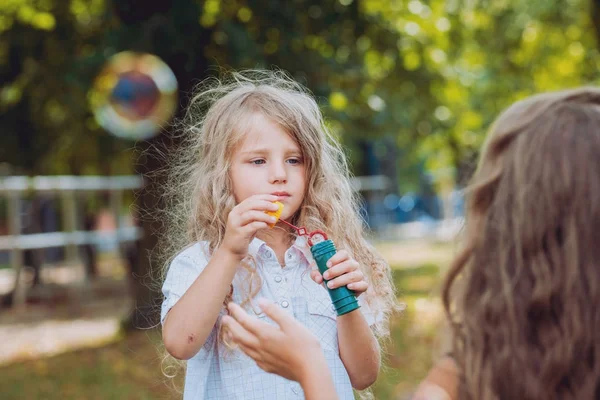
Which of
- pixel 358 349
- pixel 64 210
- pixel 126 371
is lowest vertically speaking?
pixel 64 210

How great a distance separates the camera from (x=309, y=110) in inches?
86.9

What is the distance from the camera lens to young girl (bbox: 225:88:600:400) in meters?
1.27

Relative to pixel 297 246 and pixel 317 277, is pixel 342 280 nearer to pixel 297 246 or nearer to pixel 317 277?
pixel 317 277

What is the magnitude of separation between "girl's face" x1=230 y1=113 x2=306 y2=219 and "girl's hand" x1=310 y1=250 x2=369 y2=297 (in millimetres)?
310

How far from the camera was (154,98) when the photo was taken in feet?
18.5

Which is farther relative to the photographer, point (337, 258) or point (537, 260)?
point (337, 258)

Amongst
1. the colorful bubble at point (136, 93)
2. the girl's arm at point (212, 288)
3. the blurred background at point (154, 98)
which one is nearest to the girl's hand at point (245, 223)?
the girl's arm at point (212, 288)

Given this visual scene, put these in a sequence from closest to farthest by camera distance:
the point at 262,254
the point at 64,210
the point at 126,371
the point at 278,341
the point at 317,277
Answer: the point at 278,341
the point at 317,277
the point at 262,254
the point at 126,371
the point at 64,210

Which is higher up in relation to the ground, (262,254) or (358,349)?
(262,254)

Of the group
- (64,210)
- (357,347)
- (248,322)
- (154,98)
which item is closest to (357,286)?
(357,347)

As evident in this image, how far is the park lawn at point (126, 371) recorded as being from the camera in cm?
599

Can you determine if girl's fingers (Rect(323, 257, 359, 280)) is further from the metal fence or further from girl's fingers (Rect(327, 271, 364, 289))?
the metal fence

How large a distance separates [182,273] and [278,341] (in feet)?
1.86

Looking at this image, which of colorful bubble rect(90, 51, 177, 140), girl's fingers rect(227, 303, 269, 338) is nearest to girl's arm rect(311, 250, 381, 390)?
girl's fingers rect(227, 303, 269, 338)
